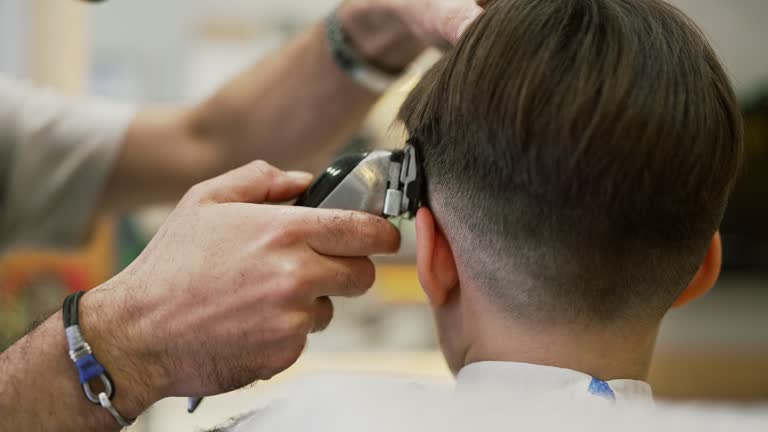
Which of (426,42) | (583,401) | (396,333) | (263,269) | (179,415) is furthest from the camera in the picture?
(396,333)

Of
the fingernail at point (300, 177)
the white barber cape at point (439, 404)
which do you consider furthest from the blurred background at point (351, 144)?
the white barber cape at point (439, 404)

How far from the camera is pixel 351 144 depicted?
2658 mm

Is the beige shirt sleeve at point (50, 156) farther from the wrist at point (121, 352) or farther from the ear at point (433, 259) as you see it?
the ear at point (433, 259)

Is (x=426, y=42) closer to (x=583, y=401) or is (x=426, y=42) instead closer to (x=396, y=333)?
(x=583, y=401)

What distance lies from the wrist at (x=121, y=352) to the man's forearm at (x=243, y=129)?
0.71 meters

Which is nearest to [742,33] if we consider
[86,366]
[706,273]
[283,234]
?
[706,273]

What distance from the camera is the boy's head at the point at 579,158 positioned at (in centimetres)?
73

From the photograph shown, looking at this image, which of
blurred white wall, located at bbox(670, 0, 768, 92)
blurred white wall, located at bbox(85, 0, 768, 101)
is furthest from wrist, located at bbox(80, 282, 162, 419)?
blurred white wall, located at bbox(670, 0, 768, 92)

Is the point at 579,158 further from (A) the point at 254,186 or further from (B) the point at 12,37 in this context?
(B) the point at 12,37

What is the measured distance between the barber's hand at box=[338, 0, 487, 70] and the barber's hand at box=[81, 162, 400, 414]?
1.14 ft

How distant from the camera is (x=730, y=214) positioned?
3.54m

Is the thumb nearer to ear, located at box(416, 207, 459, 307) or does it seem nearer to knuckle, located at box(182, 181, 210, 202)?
knuckle, located at box(182, 181, 210, 202)

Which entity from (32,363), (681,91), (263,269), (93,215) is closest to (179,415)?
(93,215)

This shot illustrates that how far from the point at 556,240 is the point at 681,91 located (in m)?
0.18
